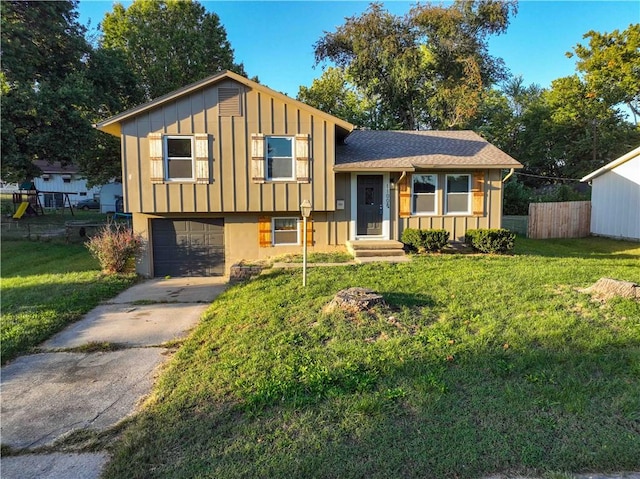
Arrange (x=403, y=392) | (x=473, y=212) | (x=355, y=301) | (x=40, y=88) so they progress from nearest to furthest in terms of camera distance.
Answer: (x=403, y=392) < (x=355, y=301) < (x=473, y=212) < (x=40, y=88)

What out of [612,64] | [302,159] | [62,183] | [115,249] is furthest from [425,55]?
[62,183]

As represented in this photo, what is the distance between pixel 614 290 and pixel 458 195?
6461 mm

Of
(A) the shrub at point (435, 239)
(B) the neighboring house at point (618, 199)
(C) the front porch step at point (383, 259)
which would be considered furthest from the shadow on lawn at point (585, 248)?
(C) the front porch step at point (383, 259)

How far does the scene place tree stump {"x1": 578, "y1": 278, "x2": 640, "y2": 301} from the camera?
5.68 metres

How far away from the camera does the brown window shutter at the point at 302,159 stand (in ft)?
35.7

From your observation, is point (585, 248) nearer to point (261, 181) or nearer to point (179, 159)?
point (261, 181)

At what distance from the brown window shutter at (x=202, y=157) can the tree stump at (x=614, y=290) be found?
8965 mm

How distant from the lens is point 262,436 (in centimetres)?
306

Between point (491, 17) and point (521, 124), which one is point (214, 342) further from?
point (521, 124)

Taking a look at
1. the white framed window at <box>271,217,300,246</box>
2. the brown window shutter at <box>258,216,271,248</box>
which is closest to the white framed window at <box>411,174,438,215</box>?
the white framed window at <box>271,217,300,246</box>

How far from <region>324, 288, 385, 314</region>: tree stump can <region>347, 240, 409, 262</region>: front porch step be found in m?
3.83

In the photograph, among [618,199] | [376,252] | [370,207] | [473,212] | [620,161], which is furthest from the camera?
[618,199]

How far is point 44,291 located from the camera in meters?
8.35

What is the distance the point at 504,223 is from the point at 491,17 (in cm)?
1388
